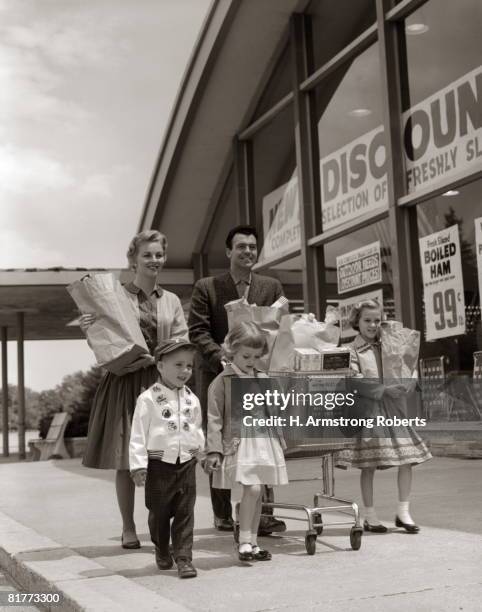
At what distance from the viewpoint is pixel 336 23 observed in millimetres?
12586

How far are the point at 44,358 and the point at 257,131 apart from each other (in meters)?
18.3

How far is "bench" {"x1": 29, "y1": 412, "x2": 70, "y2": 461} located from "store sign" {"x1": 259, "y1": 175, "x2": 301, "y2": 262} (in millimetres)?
7324

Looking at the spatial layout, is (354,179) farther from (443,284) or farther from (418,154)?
(443,284)

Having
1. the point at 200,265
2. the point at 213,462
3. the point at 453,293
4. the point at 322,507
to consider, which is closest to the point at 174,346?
the point at 213,462

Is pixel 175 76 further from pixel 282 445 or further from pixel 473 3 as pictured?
pixel 282 445

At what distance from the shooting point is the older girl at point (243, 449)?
15.7 feet

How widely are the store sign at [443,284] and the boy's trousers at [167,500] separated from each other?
571 cm

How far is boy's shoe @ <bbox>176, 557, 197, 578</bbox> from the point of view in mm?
4473

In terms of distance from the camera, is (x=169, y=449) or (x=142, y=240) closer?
(x=169, y=449)

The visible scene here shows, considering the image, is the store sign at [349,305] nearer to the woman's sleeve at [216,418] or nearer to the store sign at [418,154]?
the store sign at [418,154]

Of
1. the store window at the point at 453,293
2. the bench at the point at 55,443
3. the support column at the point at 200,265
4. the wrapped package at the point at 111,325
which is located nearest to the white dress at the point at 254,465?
the wrapped package at the point at 111,325

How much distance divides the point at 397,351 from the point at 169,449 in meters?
1.79

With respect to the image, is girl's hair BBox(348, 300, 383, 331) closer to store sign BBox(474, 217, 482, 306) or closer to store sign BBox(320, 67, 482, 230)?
store sign BBox(474, 217, 482, 306)

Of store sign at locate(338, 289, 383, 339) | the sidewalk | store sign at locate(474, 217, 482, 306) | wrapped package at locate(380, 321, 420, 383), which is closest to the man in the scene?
the sidewalk
